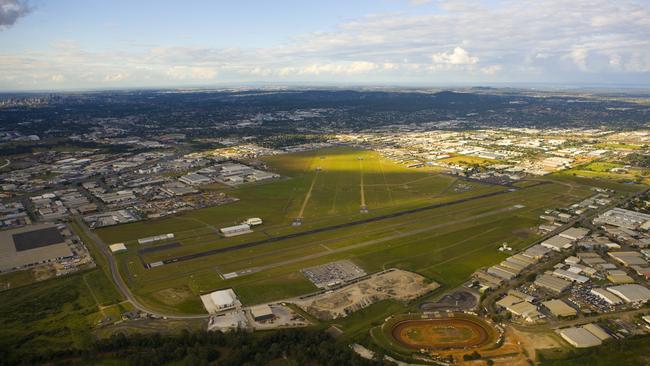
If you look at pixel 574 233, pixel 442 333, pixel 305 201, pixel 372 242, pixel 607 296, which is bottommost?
pixel 442 333

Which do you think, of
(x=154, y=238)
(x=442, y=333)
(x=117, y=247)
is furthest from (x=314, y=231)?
(x=442, y=333)

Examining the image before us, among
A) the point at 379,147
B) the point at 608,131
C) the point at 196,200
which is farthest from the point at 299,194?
the point at 608,131

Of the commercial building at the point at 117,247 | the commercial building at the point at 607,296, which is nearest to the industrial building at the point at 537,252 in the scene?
the commercial building at the point at 607,296

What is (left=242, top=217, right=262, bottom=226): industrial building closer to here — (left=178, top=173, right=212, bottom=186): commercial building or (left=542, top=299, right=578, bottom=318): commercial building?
(left=178, top=173, right=212, bottom=186): commercial building

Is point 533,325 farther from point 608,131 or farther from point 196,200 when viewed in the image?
point 608,131

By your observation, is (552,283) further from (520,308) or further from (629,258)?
(629,258)

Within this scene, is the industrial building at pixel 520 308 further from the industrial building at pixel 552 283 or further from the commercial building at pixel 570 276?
the commercial building at pixel 570 276
